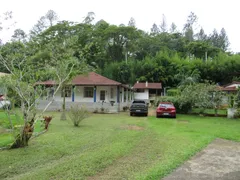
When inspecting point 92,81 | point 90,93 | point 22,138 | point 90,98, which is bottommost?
point 22,138

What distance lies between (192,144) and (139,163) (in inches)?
114

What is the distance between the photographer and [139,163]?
17.3 feet

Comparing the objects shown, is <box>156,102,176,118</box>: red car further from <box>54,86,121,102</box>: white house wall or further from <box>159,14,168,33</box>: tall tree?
<box>159,14,168,33</box>: tall tree

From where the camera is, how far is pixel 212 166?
5.12 metres

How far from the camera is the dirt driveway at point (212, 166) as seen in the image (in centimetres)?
443

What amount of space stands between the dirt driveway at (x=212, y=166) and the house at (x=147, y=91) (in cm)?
2526

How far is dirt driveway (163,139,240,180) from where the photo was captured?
4430mm

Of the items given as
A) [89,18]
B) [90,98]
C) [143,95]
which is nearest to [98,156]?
[90,98]

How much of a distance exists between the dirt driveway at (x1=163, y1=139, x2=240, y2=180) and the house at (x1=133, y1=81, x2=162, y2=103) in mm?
25256

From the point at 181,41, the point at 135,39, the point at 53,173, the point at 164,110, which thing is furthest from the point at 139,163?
the point at 181,41

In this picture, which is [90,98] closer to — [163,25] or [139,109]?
[139,109]

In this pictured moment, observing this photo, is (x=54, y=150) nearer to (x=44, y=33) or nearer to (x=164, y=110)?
(x=164, y=110)

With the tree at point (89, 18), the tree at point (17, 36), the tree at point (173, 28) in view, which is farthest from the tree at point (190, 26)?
the tree at point (17, 36)

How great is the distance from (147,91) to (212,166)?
27.7 meters
